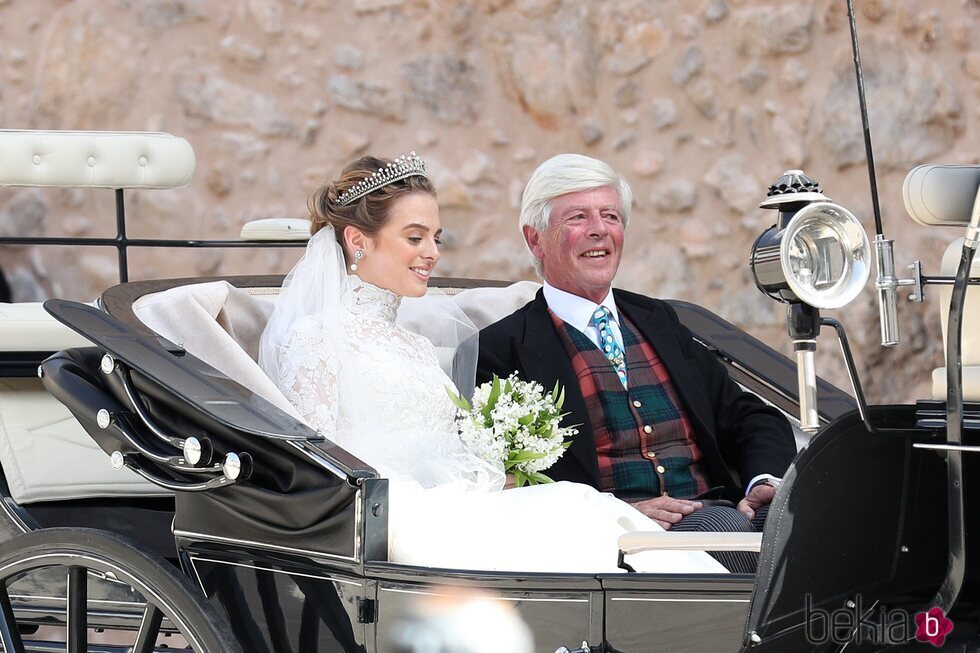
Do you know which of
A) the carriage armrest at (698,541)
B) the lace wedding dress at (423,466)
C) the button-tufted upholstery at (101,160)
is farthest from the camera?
the button-tufted upholstery at (101,160)

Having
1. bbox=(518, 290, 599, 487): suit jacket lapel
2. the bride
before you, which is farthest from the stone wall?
the bride

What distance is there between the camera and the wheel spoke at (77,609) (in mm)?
2445

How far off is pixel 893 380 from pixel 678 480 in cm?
220

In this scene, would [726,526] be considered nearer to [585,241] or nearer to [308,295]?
[585,241]

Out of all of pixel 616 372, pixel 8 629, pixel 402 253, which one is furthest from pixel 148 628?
pixel 616 372

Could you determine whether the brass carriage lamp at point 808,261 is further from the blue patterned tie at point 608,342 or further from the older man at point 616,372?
the blue patterned tie at point 608,342

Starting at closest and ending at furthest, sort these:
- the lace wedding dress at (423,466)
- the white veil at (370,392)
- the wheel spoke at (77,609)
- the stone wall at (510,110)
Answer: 1. the lace wedding dress at (423,466)
2. the wheel spoke at (77,609)
3. the white veil at (370,392)
4. the stone wall at (510,110)

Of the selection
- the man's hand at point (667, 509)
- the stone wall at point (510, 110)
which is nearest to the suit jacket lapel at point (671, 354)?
the man's hand at point (667, 509)

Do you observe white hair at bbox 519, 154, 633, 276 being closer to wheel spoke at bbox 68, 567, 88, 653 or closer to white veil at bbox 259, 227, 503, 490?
white veil at bbox 259, 227, 503, 490

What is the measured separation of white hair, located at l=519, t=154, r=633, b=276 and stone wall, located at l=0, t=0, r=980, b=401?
1.77 m

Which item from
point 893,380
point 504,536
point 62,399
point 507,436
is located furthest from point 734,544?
point 893,380

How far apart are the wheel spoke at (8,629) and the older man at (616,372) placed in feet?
3.76

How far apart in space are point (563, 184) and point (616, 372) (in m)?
0.48

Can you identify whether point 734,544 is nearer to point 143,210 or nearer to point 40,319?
point 40,319
